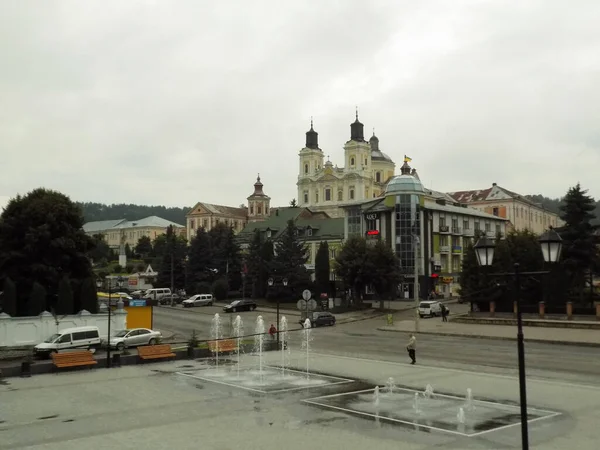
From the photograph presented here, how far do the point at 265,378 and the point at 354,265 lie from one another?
4027 centimetres

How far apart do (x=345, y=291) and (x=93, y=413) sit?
56.0 metres

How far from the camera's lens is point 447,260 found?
7912 centimetres

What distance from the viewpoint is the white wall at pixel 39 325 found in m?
34.5

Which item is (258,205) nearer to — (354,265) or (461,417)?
(354,265)

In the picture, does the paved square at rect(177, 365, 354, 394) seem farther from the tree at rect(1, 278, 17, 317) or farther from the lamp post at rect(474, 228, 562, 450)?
the tree at rect(1, 278, 17, 317)

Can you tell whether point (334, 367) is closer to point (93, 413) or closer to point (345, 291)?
point (93, 413)

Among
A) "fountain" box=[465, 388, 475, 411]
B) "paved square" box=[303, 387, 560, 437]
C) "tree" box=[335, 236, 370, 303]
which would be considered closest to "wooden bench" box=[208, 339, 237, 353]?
"paved square" box=[303, 387, 560, 437]

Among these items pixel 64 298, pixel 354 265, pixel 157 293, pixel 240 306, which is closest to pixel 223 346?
pixel 64 298

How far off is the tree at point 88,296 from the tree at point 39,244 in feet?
6.27

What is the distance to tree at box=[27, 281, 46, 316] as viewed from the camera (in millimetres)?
38812

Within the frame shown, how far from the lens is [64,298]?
1561 inches

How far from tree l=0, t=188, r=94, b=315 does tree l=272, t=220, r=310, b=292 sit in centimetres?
3261

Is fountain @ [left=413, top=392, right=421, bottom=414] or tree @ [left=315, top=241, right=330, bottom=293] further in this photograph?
tree @ [left=315, top=241, right=330, bottom=293]

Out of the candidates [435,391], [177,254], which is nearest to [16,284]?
[435,391]
